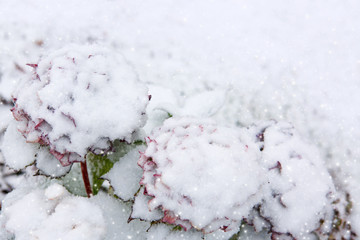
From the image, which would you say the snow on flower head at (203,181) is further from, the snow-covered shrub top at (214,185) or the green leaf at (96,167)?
the green leaf at (96,167)

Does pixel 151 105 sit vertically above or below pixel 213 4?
below

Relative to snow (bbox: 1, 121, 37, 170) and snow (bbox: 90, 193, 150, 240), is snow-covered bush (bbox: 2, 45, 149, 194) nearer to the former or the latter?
snow (bbox: 1, 121, 37, 170)

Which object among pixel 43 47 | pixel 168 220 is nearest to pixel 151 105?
pixel 168 220

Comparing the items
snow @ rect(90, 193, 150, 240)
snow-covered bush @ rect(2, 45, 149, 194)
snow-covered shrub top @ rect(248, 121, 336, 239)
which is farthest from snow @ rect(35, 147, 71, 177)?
snow-covered shrub top @ rect(248, 121, 336, 239)

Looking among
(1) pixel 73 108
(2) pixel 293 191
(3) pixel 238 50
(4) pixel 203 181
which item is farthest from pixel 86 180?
(3) pixel 238 50

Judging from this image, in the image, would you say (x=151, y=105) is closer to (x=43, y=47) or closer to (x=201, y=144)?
(x=201, y=144)

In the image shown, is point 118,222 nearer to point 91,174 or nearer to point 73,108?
point 91,174

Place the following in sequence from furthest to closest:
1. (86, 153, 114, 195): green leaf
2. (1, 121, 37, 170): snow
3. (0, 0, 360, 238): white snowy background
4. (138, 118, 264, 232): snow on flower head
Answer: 1. (0, 0, 360, 238): white snowy background
2. (86, 153, 114, 195): green leaf
3. (1, 121, 37, 170): snow
4. (138, 118, 264, 232): snow on flower head

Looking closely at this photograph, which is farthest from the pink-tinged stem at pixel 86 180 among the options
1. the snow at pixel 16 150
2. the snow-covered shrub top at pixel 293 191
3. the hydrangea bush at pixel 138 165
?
the snow-covered shrub top at pixel 293 191
